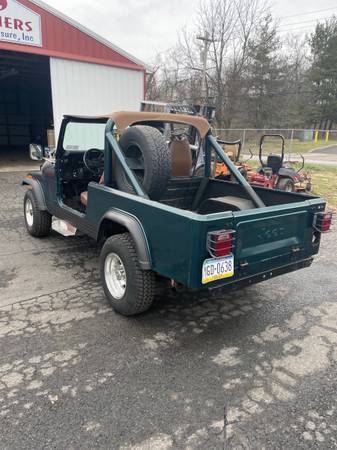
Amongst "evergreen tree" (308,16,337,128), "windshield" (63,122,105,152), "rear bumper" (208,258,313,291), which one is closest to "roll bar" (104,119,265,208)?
"rear bumper" (208,258,313,291)

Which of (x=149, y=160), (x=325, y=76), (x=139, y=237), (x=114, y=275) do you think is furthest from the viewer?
(x=325, y=76)

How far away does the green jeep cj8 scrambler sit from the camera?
2605mm

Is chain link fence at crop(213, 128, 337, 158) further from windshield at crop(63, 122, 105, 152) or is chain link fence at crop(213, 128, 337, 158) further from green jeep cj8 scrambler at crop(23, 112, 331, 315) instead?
green jeep cj8 scrambler at crop(23, 112, 331, 315)

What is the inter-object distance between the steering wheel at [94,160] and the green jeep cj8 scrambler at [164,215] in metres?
0.01

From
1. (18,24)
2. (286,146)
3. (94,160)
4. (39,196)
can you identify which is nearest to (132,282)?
(94,160)

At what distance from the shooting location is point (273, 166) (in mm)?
8961

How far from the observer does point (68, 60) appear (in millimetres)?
12781

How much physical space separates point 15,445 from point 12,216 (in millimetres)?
5668

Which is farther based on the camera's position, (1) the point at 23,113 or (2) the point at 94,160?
(1) the point at 23,113

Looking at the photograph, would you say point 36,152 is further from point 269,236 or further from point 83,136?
point 269,236

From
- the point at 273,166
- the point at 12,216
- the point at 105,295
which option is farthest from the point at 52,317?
the point at 273,166

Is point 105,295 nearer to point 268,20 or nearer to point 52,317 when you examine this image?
point 52,317

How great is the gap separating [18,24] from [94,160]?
31.5ft

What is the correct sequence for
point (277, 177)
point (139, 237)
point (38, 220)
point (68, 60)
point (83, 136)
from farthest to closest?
point (68, 60)
point (277, 177)
point (38, 220)
point (83, 136)
point (139, 237)
